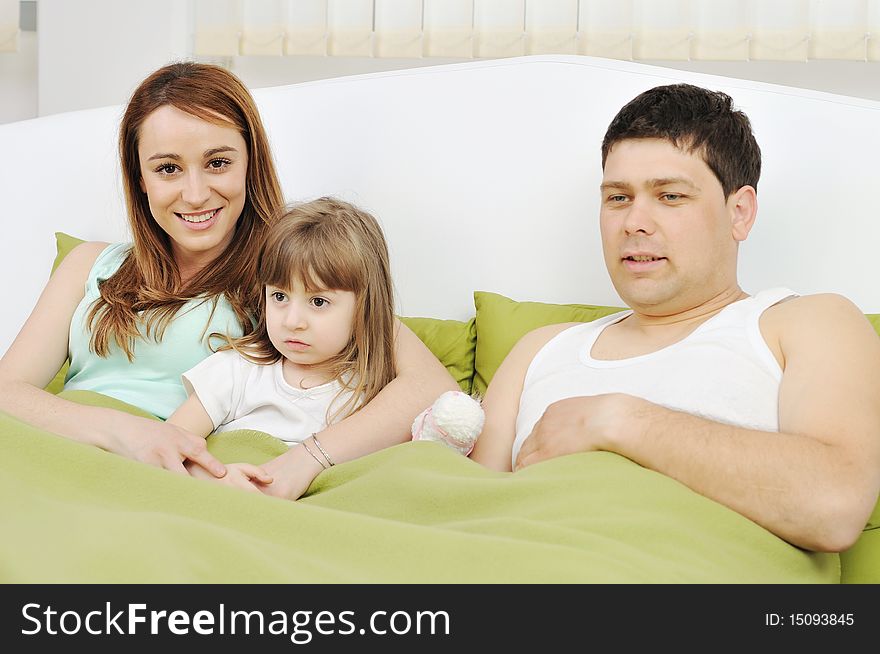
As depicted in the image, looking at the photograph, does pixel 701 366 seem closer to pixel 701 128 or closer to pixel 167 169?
pixel 701 128

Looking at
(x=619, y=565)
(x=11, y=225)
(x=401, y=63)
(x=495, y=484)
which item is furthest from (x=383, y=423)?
(x=401, y=63)

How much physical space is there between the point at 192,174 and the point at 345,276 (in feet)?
1.06

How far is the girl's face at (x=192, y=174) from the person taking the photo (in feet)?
5.10

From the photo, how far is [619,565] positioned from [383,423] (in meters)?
0.60

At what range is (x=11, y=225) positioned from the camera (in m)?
1.97

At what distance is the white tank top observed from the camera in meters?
1.17

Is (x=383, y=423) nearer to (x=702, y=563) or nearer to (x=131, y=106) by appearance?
(x=702, y=563)

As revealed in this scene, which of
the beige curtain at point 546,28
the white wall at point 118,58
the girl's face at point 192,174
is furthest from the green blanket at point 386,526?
the white wall at point 118,58

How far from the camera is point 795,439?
1.04m

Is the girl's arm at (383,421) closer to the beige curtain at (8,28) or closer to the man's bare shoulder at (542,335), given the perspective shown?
the man's bare shoulder at (542,335)

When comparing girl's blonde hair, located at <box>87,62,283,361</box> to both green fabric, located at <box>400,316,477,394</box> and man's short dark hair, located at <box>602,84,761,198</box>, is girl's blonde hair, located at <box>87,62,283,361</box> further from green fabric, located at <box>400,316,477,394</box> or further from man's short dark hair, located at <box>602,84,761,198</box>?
man's short dark hair, located at <box>602,84,761,198</box>

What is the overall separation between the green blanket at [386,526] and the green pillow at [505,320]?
1.35 feet

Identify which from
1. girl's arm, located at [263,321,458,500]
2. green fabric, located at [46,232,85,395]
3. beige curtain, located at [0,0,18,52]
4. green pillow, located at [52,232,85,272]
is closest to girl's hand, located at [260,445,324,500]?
girl's arm, located at [263,321,458,500]

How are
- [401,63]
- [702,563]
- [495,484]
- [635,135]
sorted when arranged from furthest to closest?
[401,63] < [635,135] < [495,484] < [702,563]
